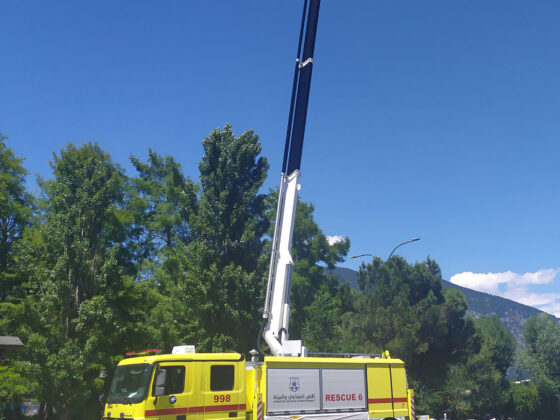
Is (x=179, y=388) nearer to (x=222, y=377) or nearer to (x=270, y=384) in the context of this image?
(x=222, y=377)

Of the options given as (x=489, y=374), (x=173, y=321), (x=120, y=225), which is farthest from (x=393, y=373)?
(x=489, y=374)

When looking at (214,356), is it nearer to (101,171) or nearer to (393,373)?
(393,373)

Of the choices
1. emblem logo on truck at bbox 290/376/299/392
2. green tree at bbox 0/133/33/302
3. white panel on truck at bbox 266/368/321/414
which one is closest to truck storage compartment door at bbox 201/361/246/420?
white panel on truck at bbox 266/368/321/414

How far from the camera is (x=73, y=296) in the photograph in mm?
21906

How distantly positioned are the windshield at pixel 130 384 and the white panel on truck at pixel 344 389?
4.56m

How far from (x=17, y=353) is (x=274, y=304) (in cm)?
1313

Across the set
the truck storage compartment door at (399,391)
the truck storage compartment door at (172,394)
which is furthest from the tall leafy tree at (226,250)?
the truck storage compartment door at (172,394)

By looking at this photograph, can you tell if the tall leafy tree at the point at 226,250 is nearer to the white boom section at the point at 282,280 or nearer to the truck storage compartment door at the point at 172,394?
the white boom section at the point at 282,280

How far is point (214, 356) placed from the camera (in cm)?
1110

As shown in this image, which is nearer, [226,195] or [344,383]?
[344,383]

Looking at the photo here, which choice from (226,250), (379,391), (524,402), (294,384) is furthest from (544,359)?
(294,384)

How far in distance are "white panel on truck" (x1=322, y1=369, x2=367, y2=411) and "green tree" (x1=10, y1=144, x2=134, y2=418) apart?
40.8 feet

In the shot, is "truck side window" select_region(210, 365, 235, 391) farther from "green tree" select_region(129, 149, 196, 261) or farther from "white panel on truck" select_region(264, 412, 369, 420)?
"green tree" select_region(129, 149, 196, 261)

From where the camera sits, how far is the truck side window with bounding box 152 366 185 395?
10262 mm
